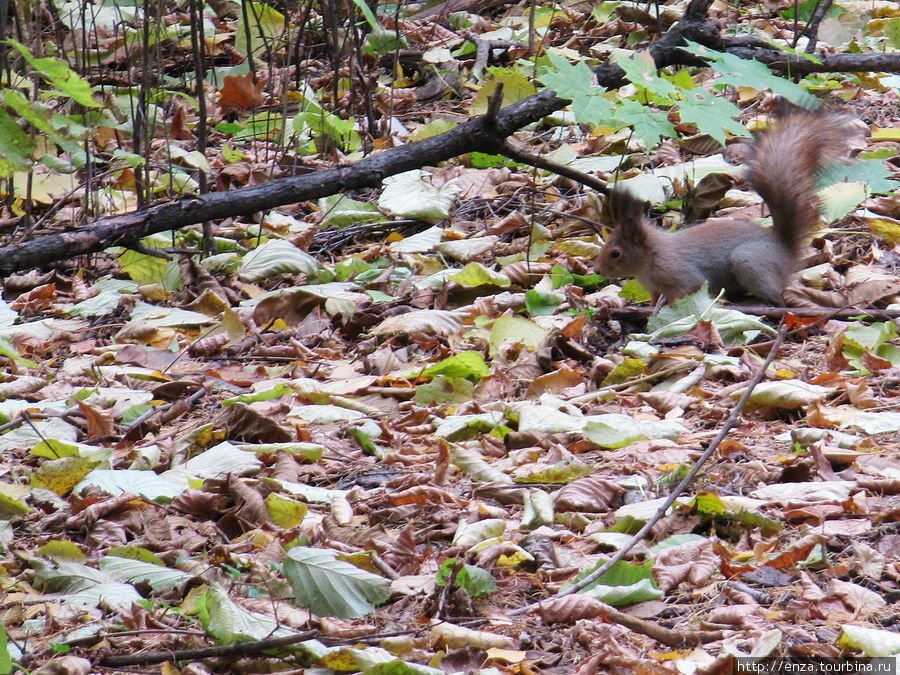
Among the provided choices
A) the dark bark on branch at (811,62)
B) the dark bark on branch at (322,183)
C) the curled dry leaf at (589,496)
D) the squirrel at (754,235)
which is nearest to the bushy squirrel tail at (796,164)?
the squirrel at (754,235)

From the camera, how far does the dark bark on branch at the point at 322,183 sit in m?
3.87

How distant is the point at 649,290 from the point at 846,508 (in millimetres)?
2164

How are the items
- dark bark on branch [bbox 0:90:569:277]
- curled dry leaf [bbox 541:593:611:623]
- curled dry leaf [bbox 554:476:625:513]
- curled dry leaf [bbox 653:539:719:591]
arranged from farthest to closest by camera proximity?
dark bark on branch [bbox 0:90:569:277]
curled dry leaf [bbox 554:476:625:513]
curled dry leaf [bbox 653:539:719:591]
curled dry leaf [bbox 541:593:611:623]

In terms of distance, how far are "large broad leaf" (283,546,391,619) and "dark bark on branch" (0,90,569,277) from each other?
205 centimetres

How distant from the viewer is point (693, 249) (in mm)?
4238

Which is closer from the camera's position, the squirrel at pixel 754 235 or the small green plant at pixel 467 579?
the small green plant at pixel 467 579

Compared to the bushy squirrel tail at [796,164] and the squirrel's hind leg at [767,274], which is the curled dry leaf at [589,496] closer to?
the squirrel's hind leg at [767,274]

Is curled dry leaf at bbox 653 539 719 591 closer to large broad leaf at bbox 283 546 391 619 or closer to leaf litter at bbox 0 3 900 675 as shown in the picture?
leaf litter at bbox 0 3 900 675

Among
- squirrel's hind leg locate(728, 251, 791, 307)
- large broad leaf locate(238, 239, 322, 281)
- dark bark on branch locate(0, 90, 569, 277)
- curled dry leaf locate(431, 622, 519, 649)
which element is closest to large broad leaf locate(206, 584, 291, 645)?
curled dry leaf locate(431, 622, 519, 649)

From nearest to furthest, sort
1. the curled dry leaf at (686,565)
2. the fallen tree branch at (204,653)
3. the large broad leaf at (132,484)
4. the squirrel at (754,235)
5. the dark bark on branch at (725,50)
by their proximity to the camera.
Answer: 1. the fallen tree branch at (204,653)
2. the curled dry leaf at (686,565)
3. the large broad leaf at (132,484)
4. the squirrel at (754,235)
5. the dark bark on branch at (725,50)

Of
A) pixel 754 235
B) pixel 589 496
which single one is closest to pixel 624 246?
pixel 754 235

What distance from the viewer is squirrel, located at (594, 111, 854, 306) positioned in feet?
13.1

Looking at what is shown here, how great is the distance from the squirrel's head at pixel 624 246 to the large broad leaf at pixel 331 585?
2.35 meters

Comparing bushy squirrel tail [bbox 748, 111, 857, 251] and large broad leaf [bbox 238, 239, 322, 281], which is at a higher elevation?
bushy squirrel tail [bbox 748, 111, 857, 251]
